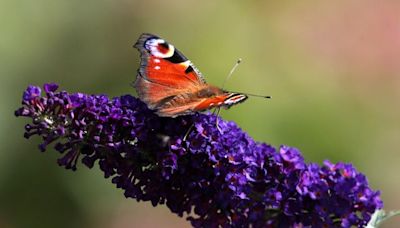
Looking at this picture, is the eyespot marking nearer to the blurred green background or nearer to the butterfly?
the butterfly

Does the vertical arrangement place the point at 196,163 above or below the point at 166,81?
below

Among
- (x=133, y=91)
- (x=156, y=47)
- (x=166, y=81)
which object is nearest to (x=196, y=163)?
(x=166, y=81)

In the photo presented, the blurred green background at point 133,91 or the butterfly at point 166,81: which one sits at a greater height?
the butterfly at point 166,81

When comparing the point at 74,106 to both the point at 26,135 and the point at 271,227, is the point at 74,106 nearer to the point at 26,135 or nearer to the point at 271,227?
the point at 26,135

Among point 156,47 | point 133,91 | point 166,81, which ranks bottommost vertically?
point 133,91

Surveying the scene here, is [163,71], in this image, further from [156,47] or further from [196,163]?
[196,163]

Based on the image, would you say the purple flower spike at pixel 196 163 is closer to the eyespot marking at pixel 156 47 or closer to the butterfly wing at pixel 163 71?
the butterfly wing at pixel 163 71

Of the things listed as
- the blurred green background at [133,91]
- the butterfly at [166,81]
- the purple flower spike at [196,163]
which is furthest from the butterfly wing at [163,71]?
the blurred green background at [133,91]
